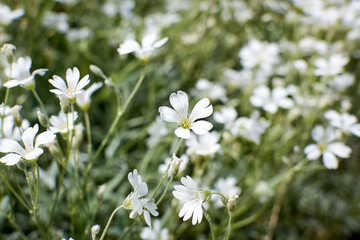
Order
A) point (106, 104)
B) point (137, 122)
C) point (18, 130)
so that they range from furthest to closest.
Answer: point (106, 104)
point (137, 122)
point (18, 130)

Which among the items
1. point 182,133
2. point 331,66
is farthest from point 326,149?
point 182,133

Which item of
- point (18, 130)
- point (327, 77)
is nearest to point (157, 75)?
point (327, 77)

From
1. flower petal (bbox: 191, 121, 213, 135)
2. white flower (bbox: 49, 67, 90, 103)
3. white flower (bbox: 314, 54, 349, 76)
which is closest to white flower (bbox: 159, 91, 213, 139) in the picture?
flower petal (bbox: 191, 121, 213, 135)

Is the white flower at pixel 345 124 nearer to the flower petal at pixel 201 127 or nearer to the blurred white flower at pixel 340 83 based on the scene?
the blurred white flower at pixel 340 83

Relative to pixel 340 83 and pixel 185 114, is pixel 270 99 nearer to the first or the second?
pixel 340 83

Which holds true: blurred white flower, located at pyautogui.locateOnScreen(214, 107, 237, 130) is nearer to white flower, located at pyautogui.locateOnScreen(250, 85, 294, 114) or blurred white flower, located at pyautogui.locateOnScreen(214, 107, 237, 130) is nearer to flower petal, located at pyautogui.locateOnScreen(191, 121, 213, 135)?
white flower, located at pyautogui.locateOnScreen(250, 85, 294, 114)

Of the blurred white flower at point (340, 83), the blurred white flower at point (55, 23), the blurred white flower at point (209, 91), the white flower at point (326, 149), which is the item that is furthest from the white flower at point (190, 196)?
the blurred white flower at point (55, 23)

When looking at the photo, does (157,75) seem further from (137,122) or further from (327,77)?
(327,77)
